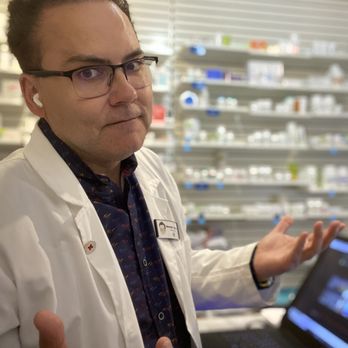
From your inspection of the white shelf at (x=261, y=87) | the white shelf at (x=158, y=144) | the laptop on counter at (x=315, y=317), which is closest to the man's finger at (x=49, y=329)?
the laptop on counter at (x=315, y=317)

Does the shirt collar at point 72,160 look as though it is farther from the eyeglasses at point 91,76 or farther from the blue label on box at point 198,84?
the blue label on box at point 198,84

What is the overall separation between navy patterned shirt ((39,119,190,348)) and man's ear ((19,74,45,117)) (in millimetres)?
55

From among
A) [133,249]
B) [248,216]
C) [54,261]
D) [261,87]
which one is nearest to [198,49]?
[261,87]

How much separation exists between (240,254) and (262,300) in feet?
0.49

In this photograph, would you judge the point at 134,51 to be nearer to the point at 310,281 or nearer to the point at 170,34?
the point at 310,281

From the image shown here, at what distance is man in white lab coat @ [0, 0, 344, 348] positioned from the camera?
0.81 meters

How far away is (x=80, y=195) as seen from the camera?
0.91m

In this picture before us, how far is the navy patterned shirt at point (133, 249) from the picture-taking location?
37.0 inches

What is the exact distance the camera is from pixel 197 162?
14.1 ft

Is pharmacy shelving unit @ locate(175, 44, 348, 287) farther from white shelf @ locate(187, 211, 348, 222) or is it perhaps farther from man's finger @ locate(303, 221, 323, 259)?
man's finger @ locate(303, 221, 323, 259)

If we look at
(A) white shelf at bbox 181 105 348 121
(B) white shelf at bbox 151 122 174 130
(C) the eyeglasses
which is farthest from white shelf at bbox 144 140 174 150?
(C) the eyeglasses

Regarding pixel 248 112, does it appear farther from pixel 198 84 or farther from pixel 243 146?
pixel 198 84

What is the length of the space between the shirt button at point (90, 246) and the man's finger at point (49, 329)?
269mm

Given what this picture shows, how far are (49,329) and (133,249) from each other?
1.25 ft
